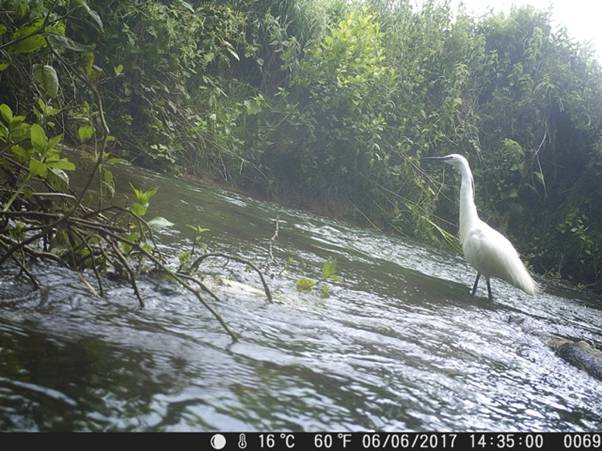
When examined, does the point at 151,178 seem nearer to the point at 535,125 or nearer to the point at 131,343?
the point at 131,343

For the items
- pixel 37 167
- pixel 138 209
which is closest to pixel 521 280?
pixel 138 209

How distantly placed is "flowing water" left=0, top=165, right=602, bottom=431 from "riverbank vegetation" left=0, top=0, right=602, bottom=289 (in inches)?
91.3

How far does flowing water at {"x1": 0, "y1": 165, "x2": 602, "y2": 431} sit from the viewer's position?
136 centimetres

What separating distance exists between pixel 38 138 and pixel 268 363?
98 centimetres

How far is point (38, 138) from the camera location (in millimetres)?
1772

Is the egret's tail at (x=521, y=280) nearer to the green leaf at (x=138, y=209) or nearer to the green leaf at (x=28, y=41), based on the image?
the green leaf at (x=138, y=209)

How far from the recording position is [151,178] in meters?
5.57

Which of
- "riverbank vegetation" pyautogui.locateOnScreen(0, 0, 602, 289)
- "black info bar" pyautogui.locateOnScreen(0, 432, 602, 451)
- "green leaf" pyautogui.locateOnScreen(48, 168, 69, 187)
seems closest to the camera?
"black info bar" pyautogui.locateOnScreen(0, 432, 602, 451)

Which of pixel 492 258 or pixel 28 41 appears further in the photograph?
pixel 492 258

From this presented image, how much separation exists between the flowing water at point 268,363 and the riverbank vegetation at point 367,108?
2319 mm

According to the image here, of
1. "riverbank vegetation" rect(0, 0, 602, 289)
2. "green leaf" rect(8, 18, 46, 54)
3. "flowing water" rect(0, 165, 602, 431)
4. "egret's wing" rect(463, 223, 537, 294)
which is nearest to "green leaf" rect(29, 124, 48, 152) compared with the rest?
"green leaf" rect(8, 18, 46, 54)

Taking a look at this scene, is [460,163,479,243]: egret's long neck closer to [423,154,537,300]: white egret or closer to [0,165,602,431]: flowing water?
[423,154,537,300]: white egret

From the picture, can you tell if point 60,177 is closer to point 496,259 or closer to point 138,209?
point 138,209

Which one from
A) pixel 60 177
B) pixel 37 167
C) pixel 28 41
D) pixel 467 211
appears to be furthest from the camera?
pixel 467 211
